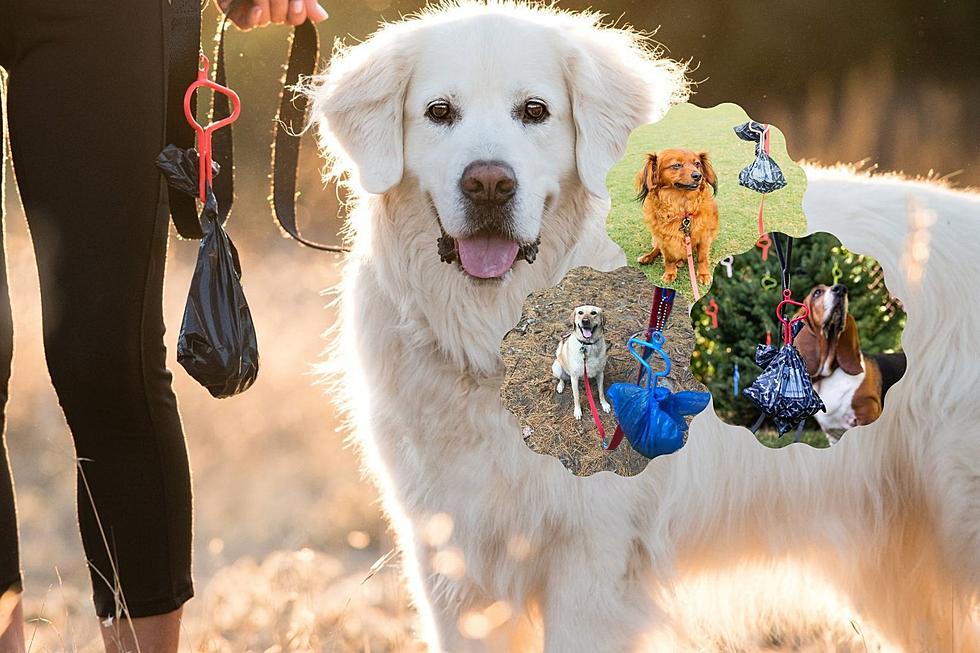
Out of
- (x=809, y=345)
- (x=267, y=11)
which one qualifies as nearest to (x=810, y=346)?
(x=809, y=345)

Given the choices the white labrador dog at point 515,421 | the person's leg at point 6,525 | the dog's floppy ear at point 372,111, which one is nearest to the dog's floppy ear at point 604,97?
the white labrador dog at point 515,421

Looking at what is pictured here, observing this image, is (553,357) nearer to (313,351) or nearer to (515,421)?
(515,421)

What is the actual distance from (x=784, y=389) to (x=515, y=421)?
2.13 ft

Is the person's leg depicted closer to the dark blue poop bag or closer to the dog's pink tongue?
the dog's pink tongue

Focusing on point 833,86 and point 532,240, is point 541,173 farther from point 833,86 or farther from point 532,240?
→ point 833,86

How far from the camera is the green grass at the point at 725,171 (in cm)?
101

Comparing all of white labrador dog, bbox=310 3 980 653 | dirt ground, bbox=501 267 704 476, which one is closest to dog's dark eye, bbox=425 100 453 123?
white labrador dog, bbox=310 3 980 653

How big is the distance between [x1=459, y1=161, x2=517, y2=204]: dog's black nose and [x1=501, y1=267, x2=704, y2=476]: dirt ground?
8.1 inches

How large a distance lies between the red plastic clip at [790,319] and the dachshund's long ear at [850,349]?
4 cm

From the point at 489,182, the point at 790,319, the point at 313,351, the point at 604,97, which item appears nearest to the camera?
the point at 790,319

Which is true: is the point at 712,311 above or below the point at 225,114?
above

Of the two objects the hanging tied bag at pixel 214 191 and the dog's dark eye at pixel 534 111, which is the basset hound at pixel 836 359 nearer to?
the dog's dark eye at pixel 534 111

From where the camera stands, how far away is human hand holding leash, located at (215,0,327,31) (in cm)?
156

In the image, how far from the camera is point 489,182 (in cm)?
130
